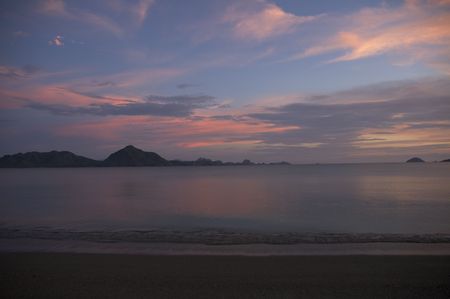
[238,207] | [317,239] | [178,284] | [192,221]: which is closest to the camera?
[178,284]

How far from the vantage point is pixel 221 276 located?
324 inches

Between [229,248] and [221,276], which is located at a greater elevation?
[221,276]

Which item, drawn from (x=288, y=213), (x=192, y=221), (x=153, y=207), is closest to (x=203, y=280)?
(x=192, y=221)

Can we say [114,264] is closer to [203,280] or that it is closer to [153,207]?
[203,280]

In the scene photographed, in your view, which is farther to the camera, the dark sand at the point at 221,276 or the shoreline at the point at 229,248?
the shoreline at the point at 229,248

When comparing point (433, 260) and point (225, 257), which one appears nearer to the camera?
point (433, 260)

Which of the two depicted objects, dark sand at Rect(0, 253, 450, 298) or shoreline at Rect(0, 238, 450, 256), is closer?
dark sand at Rect(0, 253, 450, 298)

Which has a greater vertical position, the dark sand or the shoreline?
the dark sand

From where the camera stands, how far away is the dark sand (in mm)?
7098

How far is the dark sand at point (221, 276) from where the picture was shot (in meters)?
7.10

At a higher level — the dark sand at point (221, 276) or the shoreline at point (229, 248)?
the dark sand at point (221, 276)

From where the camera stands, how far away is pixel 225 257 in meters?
10.3

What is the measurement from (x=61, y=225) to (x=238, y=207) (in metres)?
12.9

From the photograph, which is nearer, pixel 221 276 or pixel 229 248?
pixel 221 276
